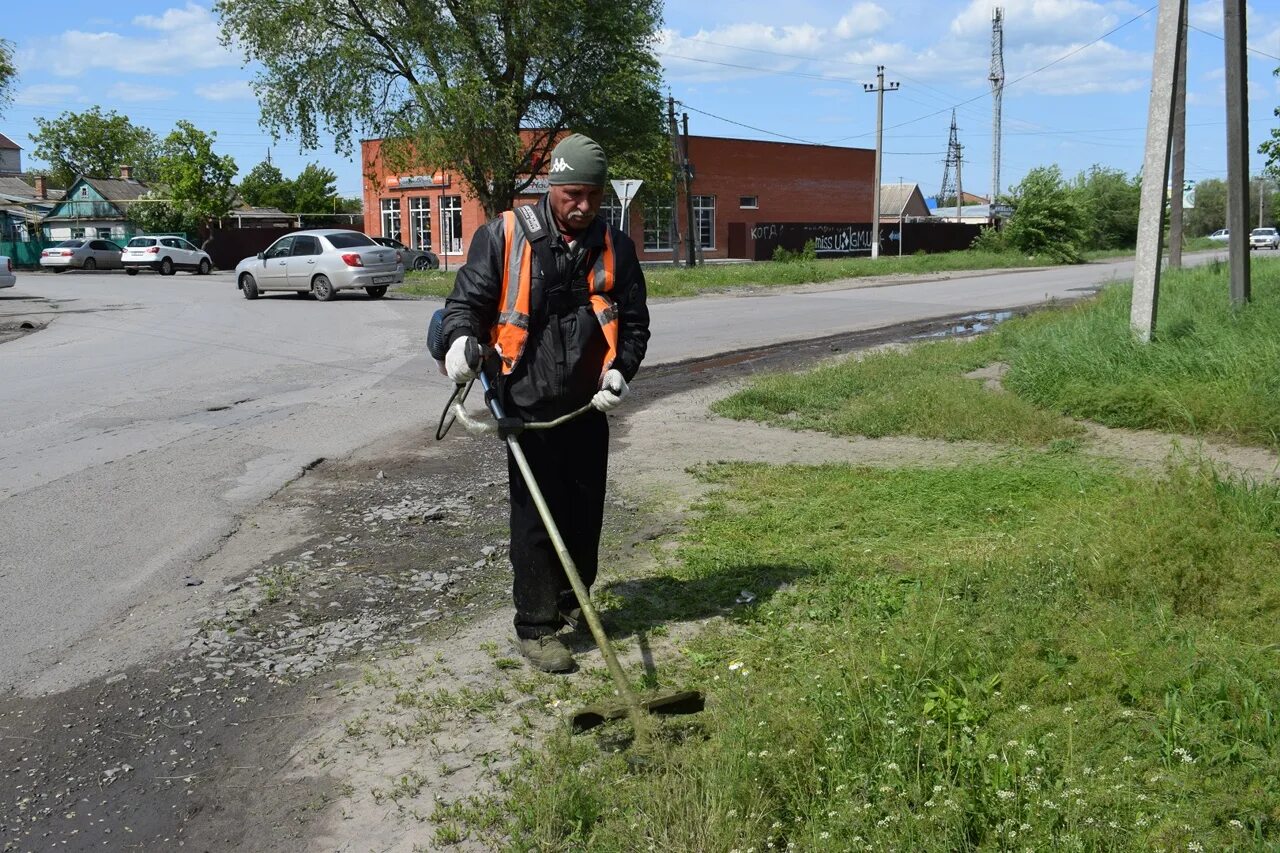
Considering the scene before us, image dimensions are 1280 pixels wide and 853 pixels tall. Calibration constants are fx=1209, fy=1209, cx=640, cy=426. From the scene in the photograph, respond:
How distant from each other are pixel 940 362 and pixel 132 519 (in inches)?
316

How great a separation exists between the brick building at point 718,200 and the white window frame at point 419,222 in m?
0.04

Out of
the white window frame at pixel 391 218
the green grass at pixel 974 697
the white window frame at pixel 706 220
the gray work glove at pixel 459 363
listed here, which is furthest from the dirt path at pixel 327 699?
A: the white window frame at pixel 706 220

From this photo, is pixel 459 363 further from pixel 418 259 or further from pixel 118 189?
pixel 118 189

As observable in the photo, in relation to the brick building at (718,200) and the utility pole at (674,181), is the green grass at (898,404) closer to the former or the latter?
the utility pole at (674,181)

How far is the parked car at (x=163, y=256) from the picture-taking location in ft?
146

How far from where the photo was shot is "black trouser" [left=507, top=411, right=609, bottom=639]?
4.52 meters

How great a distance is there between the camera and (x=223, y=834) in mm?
3301

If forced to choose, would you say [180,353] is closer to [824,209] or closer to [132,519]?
[132,519]

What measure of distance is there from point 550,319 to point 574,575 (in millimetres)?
955

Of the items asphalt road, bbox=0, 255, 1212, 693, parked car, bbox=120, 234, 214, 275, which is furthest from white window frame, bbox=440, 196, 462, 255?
asphalt road, bbox=0, 255, 1212, 693

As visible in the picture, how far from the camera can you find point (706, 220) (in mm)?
56750

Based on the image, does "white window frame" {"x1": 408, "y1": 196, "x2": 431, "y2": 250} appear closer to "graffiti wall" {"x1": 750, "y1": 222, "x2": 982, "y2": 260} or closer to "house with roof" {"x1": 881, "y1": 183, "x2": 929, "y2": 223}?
"graffiti wall" {"x1": 750, "y1": 222, "x2": 982, "y2": 260}

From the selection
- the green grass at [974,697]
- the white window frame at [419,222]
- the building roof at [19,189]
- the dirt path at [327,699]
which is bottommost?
the dirt path at [327,699]

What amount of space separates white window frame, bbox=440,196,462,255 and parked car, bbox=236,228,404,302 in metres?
26.0
